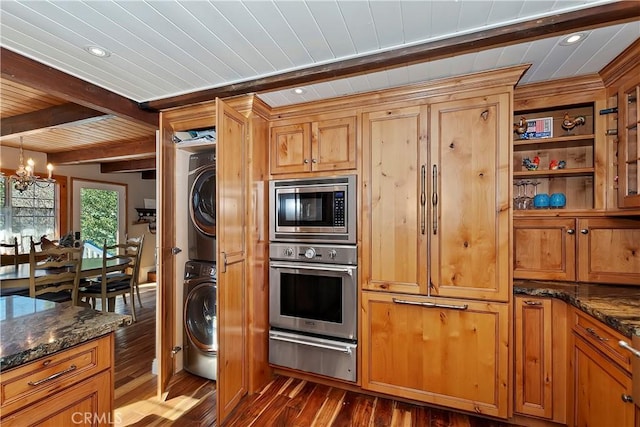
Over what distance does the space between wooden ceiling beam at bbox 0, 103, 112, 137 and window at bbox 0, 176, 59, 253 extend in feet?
5.01

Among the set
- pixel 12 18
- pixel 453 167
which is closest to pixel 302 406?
pixel 453 167

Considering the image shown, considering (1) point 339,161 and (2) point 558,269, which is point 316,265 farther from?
(2) point 558,269

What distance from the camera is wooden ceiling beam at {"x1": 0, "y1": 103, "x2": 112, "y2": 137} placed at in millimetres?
2676

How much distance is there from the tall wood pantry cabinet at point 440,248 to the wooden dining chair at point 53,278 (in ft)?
9.66

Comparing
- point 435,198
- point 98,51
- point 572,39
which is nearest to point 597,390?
point 435,198

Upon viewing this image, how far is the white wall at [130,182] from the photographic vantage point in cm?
464

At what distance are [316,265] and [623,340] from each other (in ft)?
5.63

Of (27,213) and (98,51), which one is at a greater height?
(98,51)

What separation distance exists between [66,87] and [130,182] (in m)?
4.76

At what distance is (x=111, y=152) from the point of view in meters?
4.25

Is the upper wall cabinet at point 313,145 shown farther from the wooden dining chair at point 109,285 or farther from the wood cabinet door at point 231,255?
the wooden dining chair at point 109,285

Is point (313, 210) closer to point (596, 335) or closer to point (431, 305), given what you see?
point (431, 305)

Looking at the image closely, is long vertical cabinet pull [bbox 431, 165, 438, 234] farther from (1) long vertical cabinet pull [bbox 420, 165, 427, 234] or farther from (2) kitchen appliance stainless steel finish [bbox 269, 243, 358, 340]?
(2) kitchen appliance stainless steel finish [bbox 269, 243, 358, 340]

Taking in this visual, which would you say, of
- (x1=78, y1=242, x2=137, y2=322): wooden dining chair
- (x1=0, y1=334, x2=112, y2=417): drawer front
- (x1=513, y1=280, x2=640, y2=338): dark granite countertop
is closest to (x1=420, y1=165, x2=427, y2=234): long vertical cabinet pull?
(x1=513, y1=280, x2=640, y2=338): dark granite countertop
